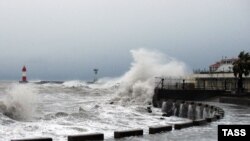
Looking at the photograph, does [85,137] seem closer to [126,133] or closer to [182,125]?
[126,133]

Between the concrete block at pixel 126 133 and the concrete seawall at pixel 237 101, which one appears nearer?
the concrete block at pixel 126 133

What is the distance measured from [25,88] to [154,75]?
66.2 feet

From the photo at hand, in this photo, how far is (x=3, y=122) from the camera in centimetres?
1697

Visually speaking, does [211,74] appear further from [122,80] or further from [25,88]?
[25,88]

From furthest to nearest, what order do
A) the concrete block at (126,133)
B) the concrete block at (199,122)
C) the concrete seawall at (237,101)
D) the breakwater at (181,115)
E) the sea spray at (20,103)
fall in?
the concrete seawall at (237,101)
the sea spray at (20,103)
the concrete block at (199,122)
the concrete block at (126,133)
the breakwater at (181,115)

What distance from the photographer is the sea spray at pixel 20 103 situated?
67.7 ft

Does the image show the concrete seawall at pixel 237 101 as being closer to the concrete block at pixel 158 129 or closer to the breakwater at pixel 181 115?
the breakwater at pixel 181 115

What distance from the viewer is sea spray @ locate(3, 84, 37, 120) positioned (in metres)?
20.6

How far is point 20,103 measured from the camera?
73.9 ft

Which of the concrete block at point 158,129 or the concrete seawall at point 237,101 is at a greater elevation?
the concrete seawall at point 237,101

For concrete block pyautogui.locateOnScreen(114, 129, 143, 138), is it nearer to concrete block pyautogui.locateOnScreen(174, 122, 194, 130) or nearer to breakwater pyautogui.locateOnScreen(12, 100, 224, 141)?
breakwater pyautogui.locateOnScreen(12, 100, 224, 141)

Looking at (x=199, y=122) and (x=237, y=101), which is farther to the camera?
(x=237, y=101)

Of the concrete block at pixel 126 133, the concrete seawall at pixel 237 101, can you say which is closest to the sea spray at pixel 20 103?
the concrete block at pixel 126 133

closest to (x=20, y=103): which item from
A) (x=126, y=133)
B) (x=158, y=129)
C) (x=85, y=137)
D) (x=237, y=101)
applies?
(x=158, y=129)
